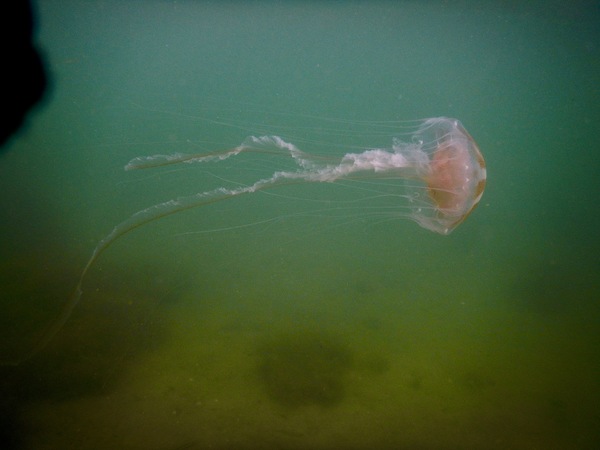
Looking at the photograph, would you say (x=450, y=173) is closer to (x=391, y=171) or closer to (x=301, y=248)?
(x=391, y=171)

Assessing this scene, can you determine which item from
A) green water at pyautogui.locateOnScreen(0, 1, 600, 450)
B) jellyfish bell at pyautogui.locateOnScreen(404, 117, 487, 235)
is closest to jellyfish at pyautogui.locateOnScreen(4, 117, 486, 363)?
jellyfish bell at pyautogui.locateOnScreen(404, 117, 487, 235)

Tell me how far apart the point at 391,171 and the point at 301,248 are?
1102 mm

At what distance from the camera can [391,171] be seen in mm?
2902

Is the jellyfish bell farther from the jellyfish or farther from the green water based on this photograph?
the green water

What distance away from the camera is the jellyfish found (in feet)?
8.89

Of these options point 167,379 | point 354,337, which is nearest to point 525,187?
point 354,337

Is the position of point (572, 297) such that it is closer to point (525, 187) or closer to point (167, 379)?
point (525, 187)

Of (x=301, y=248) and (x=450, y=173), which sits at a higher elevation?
(x=450, y=173)

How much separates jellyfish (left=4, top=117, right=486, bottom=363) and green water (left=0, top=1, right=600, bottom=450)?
0.21 metres

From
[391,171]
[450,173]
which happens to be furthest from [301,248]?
[450,173]

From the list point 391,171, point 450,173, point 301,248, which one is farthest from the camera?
point 301,248

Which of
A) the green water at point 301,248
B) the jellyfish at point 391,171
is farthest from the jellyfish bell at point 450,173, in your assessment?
the green water at point 301,248

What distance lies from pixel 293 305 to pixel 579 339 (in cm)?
286

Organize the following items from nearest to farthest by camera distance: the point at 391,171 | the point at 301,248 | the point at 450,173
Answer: the point at 450,173, the point at 391,171, the point at 301,248
